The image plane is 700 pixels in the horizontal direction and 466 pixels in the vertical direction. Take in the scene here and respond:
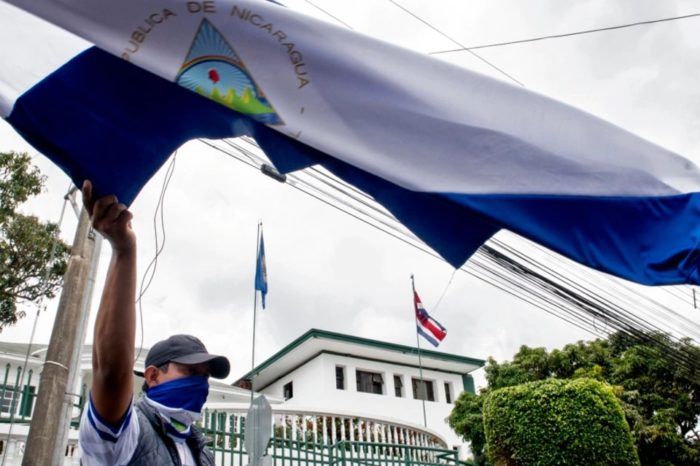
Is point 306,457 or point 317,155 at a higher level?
point 306,457

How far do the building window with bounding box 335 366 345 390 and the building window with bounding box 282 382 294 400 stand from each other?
314cm

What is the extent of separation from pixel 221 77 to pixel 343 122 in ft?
1.03

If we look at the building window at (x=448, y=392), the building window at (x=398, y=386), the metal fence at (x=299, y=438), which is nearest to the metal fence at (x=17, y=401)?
the metal fence at (x=299, y=438)

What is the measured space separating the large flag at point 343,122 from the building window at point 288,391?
102 feet

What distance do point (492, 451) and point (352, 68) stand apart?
11742 millimetres

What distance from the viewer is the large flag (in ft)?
4.80

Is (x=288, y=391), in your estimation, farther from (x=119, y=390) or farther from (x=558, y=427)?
(x=119, y=390)

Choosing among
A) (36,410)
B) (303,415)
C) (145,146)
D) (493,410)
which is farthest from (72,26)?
(493,410)

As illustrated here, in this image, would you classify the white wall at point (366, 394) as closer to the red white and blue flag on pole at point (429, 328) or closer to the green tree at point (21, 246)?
the red white and blue flag on pole at point (429, 328)

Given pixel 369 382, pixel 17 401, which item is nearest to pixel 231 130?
pixel 17 401

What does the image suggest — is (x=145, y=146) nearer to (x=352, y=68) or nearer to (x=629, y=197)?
(x=352, y=68)

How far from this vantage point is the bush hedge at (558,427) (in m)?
11.1

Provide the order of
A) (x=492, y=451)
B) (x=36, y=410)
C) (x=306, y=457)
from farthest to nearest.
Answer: (x=492, y=451), (x=306, y=457), (x=36, y=410)

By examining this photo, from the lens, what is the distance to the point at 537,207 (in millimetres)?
1625
